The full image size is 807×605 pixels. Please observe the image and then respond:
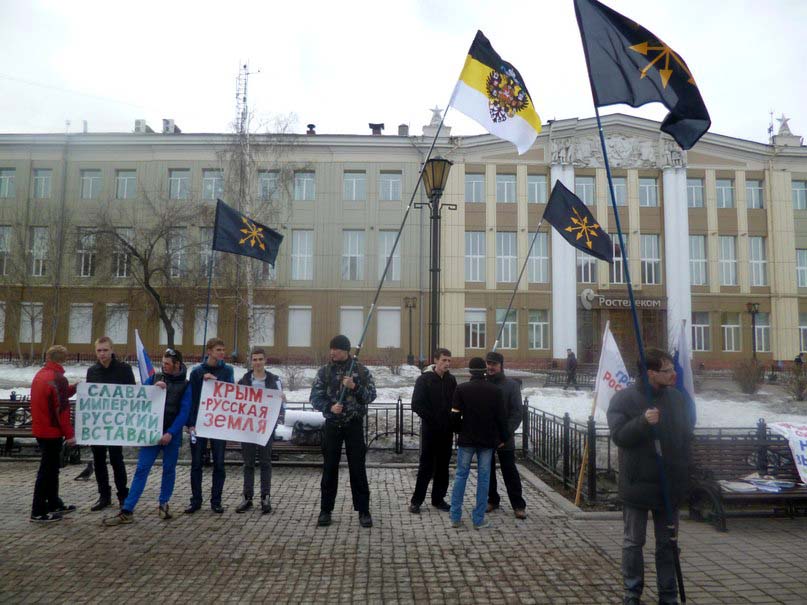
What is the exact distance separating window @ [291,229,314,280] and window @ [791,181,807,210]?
31569mm

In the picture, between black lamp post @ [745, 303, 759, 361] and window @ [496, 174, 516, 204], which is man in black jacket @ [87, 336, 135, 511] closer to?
window @ [496, 174, 516, 204]

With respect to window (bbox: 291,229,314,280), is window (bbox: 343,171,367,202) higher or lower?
higher

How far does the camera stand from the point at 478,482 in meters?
6.88

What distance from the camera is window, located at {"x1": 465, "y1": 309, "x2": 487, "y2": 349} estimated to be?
3797cm

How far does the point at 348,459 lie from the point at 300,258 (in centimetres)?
3215

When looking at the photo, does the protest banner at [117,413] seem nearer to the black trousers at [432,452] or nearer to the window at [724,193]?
the black trousers at [432,452]

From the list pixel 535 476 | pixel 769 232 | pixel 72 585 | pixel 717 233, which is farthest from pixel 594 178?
pixel 72 585

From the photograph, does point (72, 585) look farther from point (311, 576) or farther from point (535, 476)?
point (535, 476)

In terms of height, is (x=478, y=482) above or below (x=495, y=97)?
below

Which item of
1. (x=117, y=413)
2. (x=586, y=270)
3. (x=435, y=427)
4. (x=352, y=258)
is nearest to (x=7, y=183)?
(x=352, y=258)

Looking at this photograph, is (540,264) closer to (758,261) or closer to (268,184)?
(758,261)

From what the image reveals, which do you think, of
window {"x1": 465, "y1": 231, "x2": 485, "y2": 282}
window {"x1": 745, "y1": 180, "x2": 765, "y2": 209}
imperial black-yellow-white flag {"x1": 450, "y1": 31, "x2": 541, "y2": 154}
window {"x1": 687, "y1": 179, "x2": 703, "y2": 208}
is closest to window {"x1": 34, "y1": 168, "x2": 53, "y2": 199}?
window {"x1": 465, "y1": 231, "x2": 485, "y2": 282}

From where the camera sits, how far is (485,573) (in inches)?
214

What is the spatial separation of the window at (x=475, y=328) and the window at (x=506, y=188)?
23.3 ft
